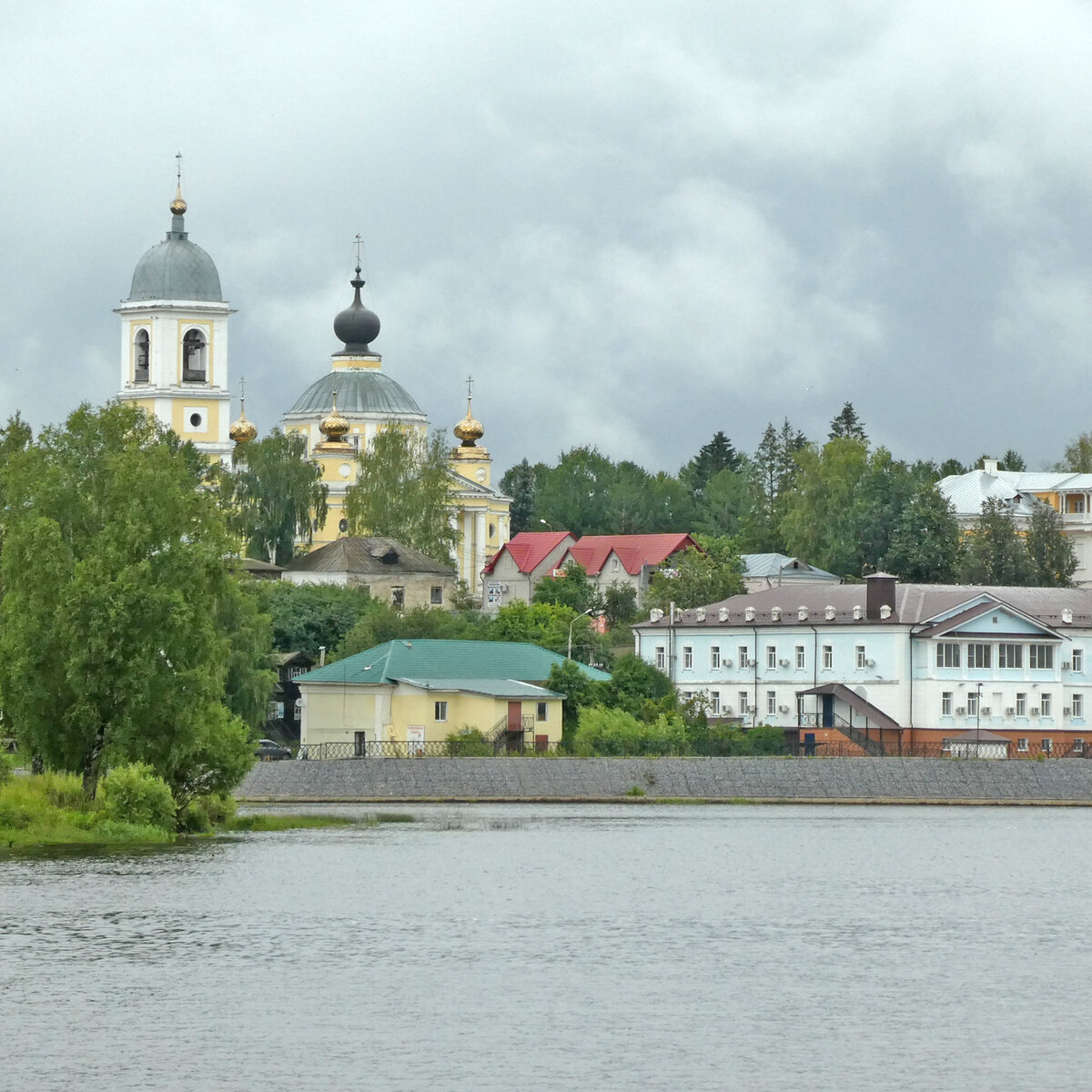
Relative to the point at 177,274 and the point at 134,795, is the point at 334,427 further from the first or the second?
the point at 134,795

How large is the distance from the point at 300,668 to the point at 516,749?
1649 cm

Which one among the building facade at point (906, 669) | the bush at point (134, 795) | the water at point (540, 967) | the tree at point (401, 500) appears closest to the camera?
the water at point (540, 967)

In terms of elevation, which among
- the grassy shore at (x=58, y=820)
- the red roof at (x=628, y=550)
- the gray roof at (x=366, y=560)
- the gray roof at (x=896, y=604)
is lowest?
the grassy shore at (x=58, y=820)

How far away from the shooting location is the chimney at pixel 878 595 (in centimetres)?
8781

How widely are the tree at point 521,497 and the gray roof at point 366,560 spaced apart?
2563 inches

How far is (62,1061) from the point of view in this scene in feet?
90.2

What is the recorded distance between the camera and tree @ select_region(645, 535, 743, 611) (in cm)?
10650

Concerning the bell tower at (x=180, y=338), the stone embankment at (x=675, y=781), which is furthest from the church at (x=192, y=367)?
the stone embankment at (x=675, y=781)

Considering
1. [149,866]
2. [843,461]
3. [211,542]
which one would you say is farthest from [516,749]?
[843,461]

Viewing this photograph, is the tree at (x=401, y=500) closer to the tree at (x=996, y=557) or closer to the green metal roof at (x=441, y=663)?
the tree at (x=996, y=557)

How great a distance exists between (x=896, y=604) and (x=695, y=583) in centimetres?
1998

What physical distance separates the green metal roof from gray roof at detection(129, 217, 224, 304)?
47226 millimetres

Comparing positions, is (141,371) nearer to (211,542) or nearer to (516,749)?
(516,749)

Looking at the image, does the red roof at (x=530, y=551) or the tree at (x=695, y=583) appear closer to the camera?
the tree at (x=695, y=583)
